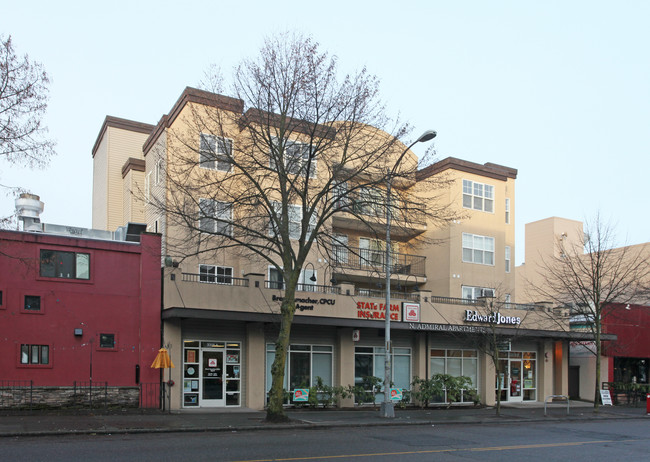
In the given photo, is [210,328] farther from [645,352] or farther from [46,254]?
[645,352]

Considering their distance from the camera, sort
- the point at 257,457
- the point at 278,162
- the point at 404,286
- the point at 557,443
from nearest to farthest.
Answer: the point at 257,457
the point at 557,443
the point at 278,162
the point at 404,286

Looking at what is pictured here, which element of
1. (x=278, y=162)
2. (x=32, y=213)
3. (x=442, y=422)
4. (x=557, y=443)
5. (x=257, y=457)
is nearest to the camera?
(x=257, y=457)

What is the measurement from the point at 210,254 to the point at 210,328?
3034 millimetres

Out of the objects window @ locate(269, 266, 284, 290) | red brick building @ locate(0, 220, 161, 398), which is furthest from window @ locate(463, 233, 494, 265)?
red brick building @ locate(0, 220, 161, 398)

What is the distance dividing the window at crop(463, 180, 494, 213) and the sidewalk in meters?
10.5

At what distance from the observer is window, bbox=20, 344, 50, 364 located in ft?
65.5

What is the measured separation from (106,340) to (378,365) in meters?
11.6

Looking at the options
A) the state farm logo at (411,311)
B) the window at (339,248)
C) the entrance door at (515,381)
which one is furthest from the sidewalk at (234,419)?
the window at (339,248)

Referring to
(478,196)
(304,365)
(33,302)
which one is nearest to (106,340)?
(33,302)

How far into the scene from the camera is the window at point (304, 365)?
25.2 m

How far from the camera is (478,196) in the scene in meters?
33.3

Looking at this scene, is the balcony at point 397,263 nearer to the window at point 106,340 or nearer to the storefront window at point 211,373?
the storefront window at point 211,373

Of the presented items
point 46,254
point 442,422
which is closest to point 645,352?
point 442,422

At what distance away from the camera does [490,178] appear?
33.9m
